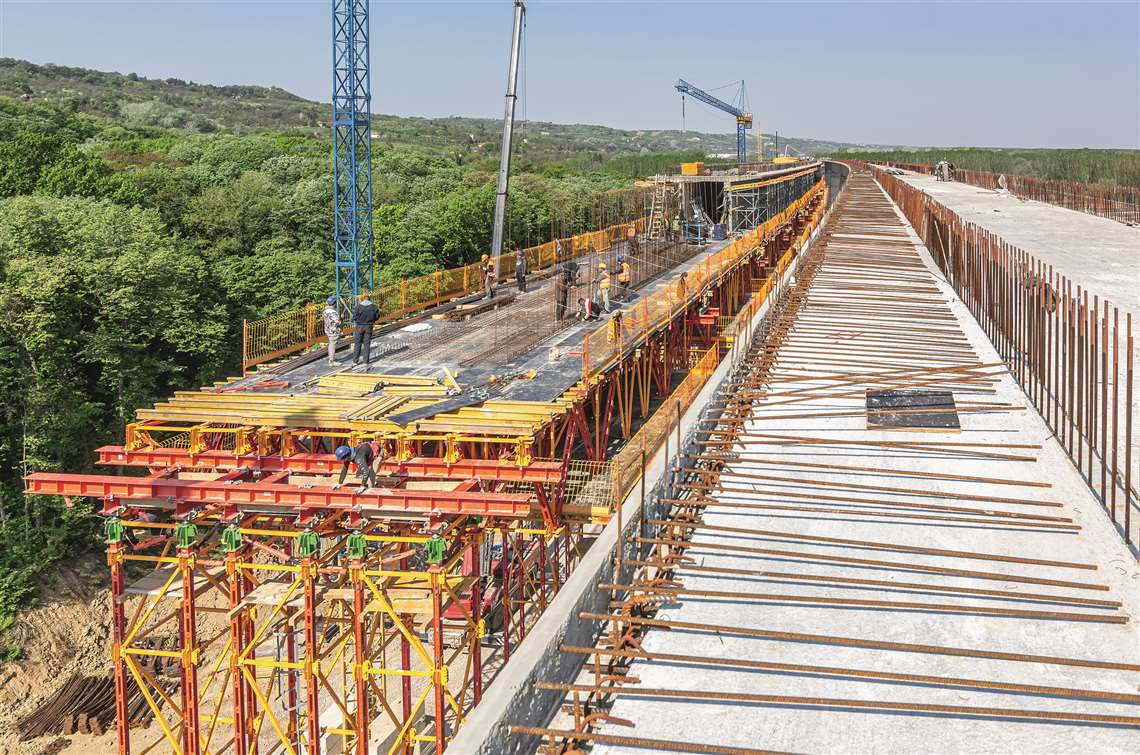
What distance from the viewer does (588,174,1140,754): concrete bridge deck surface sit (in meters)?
6.85

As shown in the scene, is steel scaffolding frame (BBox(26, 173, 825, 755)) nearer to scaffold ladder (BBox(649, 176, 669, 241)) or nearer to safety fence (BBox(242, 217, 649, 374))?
safety fence (BBox(242, 217, 649, 374))

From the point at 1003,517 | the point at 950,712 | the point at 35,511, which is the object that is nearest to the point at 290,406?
the point at 1003,517

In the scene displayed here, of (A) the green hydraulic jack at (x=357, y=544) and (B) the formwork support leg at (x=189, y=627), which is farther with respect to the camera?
(B) the formwork support leg at (x=189, y=627)

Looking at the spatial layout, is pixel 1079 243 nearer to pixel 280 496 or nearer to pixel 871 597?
pixel 280 496

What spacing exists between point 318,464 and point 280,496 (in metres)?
1.32

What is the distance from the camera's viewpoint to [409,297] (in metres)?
38.0

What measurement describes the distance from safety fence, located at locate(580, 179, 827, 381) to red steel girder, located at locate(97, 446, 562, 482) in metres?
5.99

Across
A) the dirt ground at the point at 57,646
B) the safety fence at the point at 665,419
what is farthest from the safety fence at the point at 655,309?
the dirt ground at the point at 57,646

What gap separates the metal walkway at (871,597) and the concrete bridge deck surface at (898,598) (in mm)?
21

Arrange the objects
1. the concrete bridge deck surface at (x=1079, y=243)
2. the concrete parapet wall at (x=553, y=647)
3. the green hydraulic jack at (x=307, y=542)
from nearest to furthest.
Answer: the concrete parapet wall at (x=553, y=647) < the green hydraulic jack at (x=307, y=542) < the concrete bridge deck surface at (x=1079, y=243)

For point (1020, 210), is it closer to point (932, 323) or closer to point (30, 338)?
point (932, 323)

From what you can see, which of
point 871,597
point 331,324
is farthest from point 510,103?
point 871,597

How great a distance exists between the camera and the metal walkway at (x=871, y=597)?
6.86m

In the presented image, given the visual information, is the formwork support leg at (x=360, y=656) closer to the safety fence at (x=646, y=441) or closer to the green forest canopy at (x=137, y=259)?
the safety fence at (x=646, y=441)
